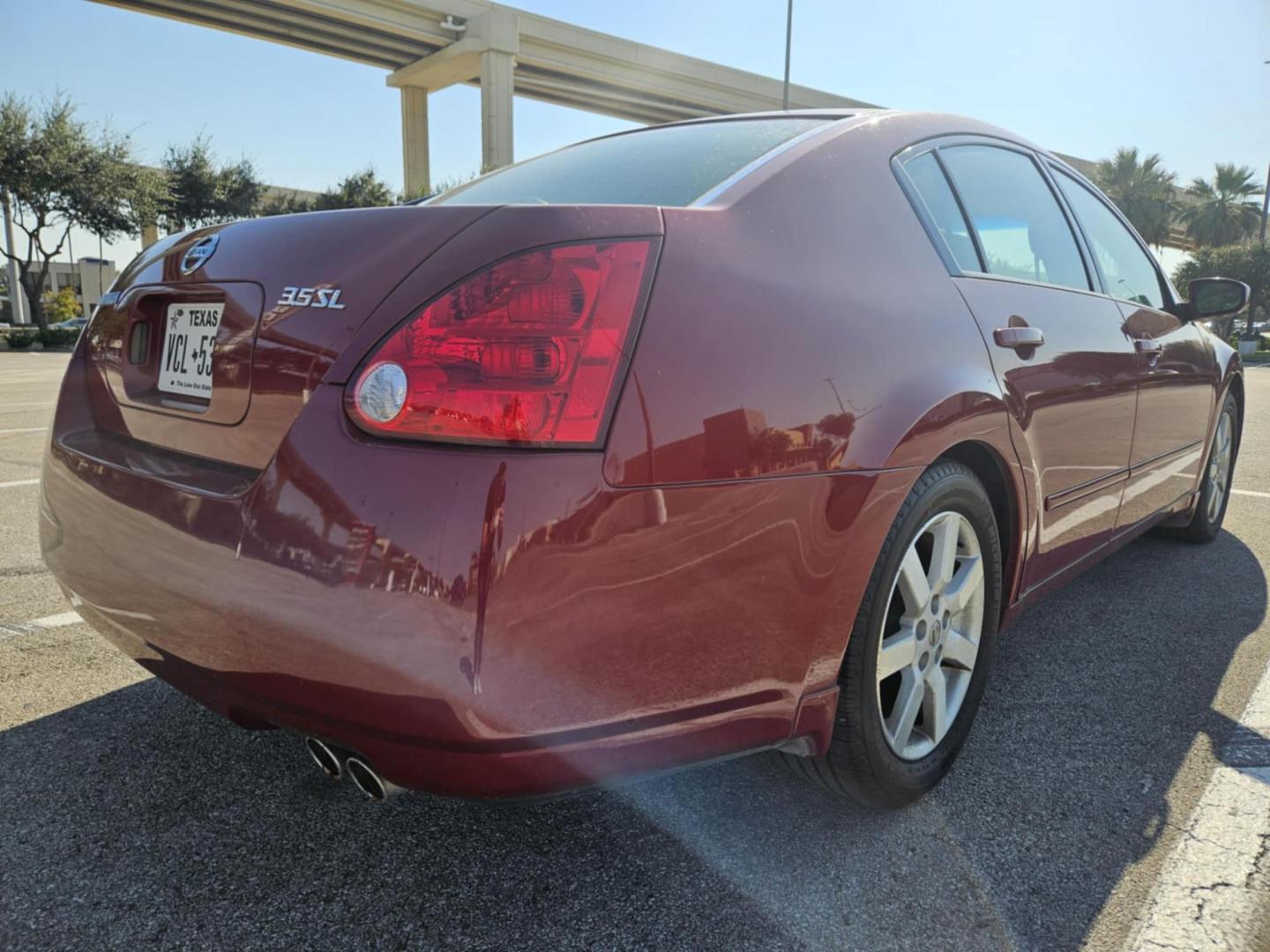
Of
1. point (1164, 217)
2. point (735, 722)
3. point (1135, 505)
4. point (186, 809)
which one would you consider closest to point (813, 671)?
point (735, 722)

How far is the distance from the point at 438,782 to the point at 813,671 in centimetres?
68

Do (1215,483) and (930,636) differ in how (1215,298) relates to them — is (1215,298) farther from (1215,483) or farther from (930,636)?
(930,636)

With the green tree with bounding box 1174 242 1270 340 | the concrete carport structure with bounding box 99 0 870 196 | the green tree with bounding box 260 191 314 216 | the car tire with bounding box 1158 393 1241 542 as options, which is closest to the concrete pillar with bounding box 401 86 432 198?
the concrete carport structure with bounding box 99 0 870 196

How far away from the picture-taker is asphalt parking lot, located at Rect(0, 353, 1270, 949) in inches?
63.9

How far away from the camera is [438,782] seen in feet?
4.48

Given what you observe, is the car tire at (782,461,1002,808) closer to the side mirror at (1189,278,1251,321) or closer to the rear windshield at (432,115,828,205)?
the rear windshield at (432,115,828,205)

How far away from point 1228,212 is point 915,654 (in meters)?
58.3

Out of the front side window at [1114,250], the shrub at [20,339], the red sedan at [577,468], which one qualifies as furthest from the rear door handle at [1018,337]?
the shrub at [20,339]

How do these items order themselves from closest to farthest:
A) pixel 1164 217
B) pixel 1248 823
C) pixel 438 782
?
1. pixel 438 782
2. pixel 1248 823
3. pixel 1164 217

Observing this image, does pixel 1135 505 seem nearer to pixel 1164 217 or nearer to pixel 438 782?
pixel 438 782

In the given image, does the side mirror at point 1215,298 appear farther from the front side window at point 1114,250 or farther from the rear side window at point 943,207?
the rear side window at point 943,207

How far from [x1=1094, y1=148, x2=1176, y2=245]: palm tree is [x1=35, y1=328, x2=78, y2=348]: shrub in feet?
156

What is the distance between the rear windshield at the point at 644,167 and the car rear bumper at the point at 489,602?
658mm

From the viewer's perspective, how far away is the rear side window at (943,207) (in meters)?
2.12
